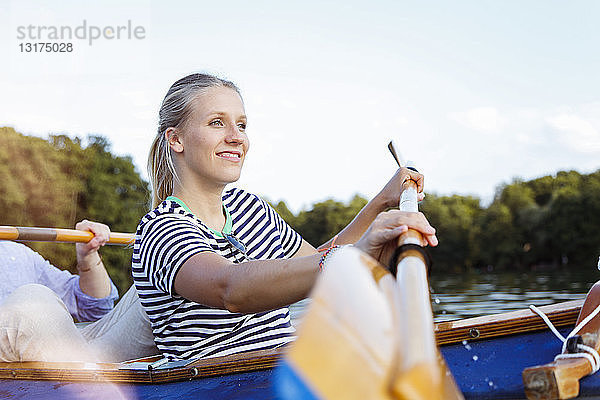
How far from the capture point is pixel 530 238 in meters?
50.8

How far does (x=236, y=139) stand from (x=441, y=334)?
3.07ft

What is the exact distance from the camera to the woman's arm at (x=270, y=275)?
1.21 metres

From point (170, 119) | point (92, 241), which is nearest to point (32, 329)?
point (170, 119)

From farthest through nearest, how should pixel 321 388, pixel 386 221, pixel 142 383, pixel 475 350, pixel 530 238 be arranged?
pixel 530 238 → pixel 142 383 → pixel 475 350 → pixel 386 221 → pixel 321 388

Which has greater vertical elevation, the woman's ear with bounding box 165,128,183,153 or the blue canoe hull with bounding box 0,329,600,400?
the woman's ear with bounding box 165,128,183,153

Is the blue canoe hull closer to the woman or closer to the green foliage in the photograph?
the woman

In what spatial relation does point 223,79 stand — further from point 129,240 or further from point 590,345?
point 129,240

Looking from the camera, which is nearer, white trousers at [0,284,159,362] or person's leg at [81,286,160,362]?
white trousers at [0,284,159,362]

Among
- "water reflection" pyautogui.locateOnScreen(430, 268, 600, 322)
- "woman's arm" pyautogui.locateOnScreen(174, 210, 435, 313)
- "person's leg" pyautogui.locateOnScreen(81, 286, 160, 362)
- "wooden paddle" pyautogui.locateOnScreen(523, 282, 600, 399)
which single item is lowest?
"water reflection" pyautogui.locateOnScreen(430, 268, 600, 322)

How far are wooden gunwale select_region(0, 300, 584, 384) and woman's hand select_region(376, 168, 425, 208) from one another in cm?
60

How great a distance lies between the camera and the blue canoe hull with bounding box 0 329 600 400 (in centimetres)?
143

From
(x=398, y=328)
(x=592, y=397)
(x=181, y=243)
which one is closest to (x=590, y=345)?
(x=592, y=397)

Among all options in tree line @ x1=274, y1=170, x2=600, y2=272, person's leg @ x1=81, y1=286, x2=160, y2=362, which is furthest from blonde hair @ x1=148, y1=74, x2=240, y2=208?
tree line @ x1=274, y1=170, x2=600, y2=272

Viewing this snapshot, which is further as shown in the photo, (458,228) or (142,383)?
(458,228)
